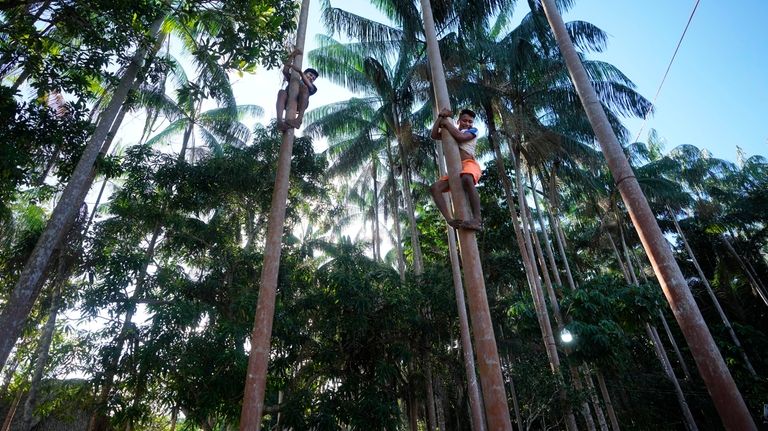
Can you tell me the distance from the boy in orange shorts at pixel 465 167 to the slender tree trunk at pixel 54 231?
17.2ft

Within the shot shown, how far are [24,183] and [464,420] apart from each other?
13.6 metres

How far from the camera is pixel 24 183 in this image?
5.83m

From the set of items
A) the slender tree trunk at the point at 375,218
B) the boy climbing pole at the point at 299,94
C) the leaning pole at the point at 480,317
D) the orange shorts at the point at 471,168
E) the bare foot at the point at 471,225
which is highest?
the slender tree trunk at the point at 375,218

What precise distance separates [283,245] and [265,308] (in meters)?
6.83

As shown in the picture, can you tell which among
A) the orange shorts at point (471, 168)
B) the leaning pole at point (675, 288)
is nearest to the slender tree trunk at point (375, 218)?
the leaning pole at point (675, 288)

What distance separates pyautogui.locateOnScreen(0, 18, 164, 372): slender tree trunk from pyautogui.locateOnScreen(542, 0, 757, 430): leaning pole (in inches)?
275

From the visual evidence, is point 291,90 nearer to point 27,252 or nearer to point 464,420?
point 27,252

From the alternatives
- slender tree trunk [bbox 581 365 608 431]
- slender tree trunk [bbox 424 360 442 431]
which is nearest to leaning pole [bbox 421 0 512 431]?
slender tree trunk [bbox 581 365 608 431]

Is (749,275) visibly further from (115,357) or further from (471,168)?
(115,357)

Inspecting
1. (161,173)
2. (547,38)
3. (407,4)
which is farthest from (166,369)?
(547,38)

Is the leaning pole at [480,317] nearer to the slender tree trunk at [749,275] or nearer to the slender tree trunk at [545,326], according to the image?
the slender tree trunk at [545,326]

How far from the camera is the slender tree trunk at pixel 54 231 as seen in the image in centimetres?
508

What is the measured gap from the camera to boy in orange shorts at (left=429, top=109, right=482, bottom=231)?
3285mm

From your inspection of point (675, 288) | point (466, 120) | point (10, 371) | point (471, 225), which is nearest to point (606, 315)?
point (675, 288)
